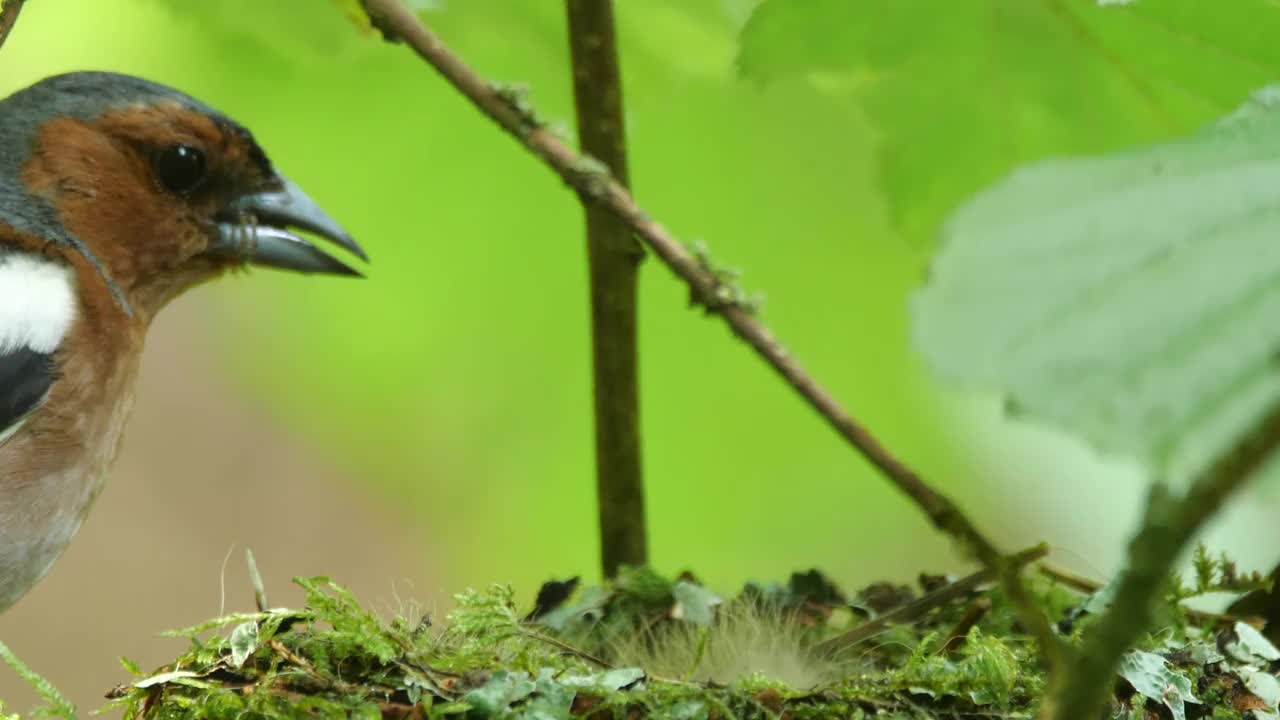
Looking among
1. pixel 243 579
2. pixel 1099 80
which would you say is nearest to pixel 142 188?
pixel 1099 80

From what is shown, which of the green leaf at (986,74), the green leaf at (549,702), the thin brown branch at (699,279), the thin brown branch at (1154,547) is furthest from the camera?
the green leaf at (986,74)

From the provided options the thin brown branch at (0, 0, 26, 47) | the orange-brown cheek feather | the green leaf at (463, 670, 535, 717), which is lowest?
the green leaf at (463, 670, 535, 717)

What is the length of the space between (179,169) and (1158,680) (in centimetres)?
182

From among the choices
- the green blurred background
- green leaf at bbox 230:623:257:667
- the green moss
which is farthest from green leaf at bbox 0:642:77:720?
the green blurred background

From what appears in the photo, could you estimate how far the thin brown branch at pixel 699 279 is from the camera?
3.72ft

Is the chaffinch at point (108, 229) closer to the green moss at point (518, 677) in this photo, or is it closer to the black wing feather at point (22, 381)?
the black wing feather at point (22, 381)

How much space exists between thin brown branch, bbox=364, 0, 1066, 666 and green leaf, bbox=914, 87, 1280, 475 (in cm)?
35

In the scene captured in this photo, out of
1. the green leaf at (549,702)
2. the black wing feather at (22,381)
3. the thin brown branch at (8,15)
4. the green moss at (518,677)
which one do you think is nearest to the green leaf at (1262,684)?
the green moss at (518,677)

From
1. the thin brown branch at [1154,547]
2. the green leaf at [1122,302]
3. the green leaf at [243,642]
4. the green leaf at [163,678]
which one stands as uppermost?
the green leaf at [1122,302]

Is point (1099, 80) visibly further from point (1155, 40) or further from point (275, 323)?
point (275, 323)

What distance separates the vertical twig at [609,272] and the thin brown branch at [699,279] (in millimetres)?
252

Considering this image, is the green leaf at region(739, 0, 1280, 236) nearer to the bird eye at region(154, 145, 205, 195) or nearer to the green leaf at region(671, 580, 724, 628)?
the green leaf at region(671, 580, 724, 628)

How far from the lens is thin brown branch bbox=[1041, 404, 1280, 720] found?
642 mm

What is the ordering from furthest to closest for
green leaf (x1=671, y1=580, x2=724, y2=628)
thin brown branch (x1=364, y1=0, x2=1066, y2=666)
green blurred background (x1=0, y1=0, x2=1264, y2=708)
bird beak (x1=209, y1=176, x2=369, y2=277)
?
bird beak (x1=209, y1=176, x2=369, y2=277) → green blurred background (x1=0, y1=0, x2=1264, y2=708) → green leaf (x1=671, y1=580, x2=724, y2=628) → thin brown branch (x1=364, y1=0, x2=1066, y2=666)
